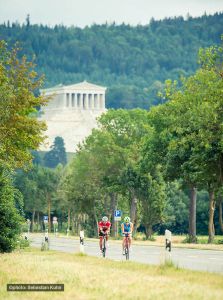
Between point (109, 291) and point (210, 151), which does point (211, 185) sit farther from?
point (109, 291)

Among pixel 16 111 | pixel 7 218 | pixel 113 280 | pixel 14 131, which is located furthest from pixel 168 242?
pixel 7 218

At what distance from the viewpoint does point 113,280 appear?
27828 millimetres

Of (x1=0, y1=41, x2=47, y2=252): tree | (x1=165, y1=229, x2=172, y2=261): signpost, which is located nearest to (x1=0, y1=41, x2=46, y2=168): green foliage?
(x1=0, y1=41, x2=47, y2=252): tree

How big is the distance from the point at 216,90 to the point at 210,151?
512cm

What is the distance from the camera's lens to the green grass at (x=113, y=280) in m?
23.8

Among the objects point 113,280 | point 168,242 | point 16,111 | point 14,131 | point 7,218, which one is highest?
point 16,111

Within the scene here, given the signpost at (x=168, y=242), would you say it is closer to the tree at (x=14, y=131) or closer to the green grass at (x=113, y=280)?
the green grass at (x=113, y=280)

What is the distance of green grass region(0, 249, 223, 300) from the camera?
2381cm

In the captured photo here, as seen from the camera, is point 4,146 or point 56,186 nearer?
point 4,146

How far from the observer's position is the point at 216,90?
52906 mm

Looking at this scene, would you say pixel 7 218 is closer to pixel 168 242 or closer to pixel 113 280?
pixel 168 242

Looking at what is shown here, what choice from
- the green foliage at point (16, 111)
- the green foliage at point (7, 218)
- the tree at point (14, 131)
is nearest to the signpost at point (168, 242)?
the green foliage at point (16, 111)

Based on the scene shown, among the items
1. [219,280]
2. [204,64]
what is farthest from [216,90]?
[219,280]

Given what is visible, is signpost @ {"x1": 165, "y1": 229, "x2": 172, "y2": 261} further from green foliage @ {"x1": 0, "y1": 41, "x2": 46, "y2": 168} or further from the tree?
the tree
